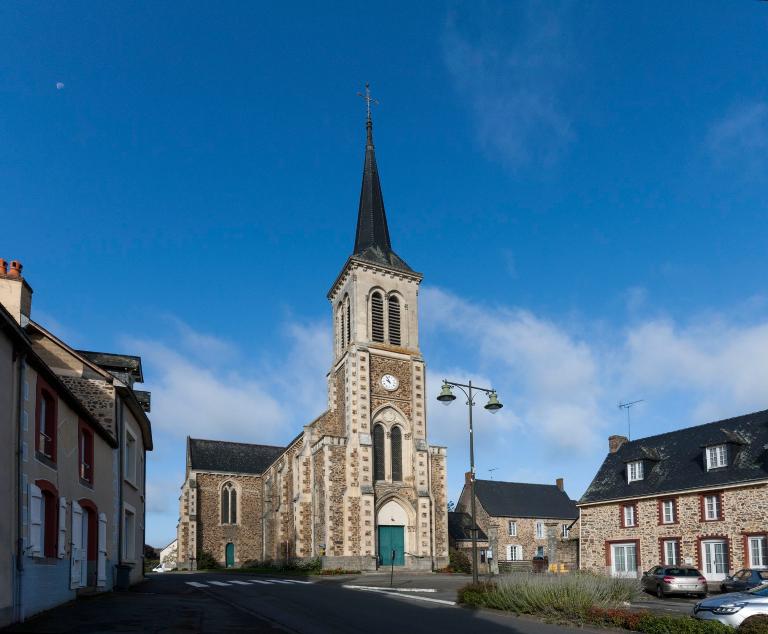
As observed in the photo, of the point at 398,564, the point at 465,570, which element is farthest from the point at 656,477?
the point at 398,564

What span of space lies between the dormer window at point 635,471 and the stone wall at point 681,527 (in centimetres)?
156

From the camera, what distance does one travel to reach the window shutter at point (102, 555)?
2009 cm

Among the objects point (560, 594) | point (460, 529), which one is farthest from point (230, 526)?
point (560, 594)

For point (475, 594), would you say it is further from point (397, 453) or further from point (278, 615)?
point (397, 453)

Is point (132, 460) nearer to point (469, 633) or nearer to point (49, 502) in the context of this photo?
point (49, 502)

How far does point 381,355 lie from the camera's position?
141ft

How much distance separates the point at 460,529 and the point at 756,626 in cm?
4188

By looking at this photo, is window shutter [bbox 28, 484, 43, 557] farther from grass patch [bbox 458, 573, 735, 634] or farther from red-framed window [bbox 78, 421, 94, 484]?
grass patch [bbox 458, 573, 735, 634]

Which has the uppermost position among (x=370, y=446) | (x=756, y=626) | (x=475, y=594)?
(x=370, y=446)

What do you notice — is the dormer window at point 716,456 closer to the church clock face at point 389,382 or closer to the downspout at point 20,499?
the church clock face at point 389,382

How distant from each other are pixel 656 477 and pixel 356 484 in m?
15.9

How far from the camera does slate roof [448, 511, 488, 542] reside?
5012 centimetres

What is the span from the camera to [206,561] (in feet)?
177

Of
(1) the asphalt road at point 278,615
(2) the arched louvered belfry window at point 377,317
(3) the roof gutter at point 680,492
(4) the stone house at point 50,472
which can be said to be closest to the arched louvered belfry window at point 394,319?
(2) the arched louvered belfry window at point 377,317
